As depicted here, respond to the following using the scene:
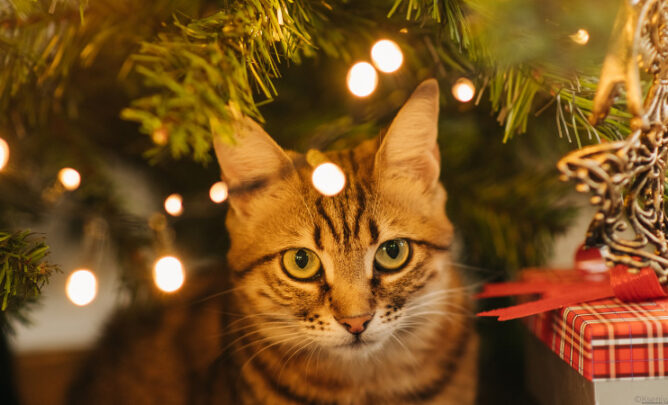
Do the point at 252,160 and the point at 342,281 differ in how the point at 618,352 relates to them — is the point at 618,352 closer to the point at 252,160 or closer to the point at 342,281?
the point at 342,281

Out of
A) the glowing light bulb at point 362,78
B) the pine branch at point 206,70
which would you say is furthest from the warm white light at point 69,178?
the glowing light bulb at point 362,78

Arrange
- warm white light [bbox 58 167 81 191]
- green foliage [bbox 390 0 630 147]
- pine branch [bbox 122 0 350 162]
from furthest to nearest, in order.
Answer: warm white light [bbox 58 167 81 191]
green foliage [bbox 390 0 630 147]
pine branch [bbox 122 0 350 162]

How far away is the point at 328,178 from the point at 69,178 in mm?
373

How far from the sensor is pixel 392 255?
59 centimetres

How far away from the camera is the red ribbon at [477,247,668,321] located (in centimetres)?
53

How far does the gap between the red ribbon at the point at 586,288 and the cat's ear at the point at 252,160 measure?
11.4 inches

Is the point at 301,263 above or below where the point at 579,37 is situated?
below

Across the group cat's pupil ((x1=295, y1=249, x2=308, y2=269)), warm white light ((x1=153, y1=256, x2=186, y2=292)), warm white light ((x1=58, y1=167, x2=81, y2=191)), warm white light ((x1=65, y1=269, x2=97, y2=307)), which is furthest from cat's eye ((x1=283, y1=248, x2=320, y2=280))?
warm white light ((x1=58, y1=167, x2=81, y2=191))

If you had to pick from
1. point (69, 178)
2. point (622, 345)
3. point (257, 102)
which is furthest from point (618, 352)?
point (69, 178)

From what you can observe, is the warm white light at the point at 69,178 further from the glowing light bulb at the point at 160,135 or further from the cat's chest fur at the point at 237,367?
the glowing light bulb at the point at 160,135

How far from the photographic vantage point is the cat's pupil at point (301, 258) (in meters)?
0.58

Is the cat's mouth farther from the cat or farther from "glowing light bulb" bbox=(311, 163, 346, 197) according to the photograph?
"glowing light bulb" bbox=(311, 163, 346, 197)

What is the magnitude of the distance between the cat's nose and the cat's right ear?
18 centimetres

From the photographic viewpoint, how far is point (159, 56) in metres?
0.43
